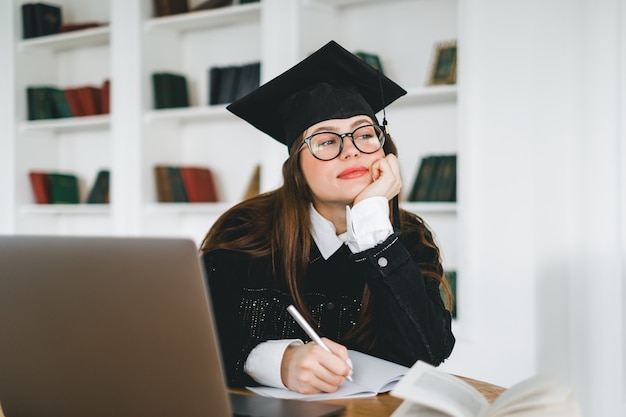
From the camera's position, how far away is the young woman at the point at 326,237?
1.59 meters

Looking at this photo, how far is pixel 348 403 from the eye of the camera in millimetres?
1190

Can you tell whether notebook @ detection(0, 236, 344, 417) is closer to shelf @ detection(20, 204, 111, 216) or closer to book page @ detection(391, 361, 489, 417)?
book page @ detection(391, 361, 489, 417)

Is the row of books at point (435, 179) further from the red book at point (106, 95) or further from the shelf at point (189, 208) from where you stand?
the red book at point (106, 95)

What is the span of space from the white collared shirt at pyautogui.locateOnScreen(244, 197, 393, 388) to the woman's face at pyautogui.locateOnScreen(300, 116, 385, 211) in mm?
57

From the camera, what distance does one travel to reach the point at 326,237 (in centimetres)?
181

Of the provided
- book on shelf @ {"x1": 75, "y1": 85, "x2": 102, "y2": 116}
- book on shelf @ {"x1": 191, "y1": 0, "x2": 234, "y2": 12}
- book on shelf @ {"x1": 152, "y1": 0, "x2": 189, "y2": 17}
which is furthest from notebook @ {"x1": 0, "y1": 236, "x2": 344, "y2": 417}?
book on shelf @ {"x1": 75, "y1": 85, "x2": 102, "y2": 116}

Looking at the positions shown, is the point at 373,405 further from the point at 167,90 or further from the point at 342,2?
the point at 167,90

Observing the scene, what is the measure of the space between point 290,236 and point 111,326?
90 cm

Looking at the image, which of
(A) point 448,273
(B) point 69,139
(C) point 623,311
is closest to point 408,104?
(A) point 448,273

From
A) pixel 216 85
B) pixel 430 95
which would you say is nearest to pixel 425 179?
pixel 430 95

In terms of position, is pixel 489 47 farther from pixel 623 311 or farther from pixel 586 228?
pixel 623 311

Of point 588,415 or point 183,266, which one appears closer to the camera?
point 183,266

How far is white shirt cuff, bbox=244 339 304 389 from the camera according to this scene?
1.33 metres

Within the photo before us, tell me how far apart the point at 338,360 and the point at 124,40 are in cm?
343
